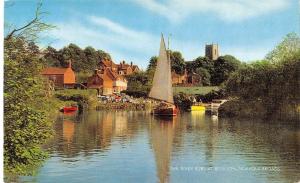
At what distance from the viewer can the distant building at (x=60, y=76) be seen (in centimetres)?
523

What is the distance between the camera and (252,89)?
8.27 meters

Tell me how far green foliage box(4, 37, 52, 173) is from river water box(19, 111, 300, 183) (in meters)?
0.84

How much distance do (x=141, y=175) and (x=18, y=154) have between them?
166cm

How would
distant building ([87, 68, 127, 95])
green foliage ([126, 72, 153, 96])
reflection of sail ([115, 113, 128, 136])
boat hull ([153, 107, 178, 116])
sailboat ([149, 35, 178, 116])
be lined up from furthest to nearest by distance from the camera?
boat hull ([153, 107, 178, 116]), sailboat ([149, 35, 178, 116]), reflection of sail ([115, 113, 128, 136]), green foliage ([126, 72, 153, 96]), distant building ([87, 68, 127, 95])

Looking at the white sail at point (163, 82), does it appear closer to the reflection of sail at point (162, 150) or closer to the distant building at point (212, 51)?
the reflection of sail at point (162, 150)

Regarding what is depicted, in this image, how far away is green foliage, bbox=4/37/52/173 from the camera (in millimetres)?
3809

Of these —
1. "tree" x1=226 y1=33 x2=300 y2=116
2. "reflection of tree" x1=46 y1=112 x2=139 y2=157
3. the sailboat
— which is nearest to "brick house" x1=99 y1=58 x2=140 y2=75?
"reflection of tree" x1=46 y1=112 x2=139 y2=157

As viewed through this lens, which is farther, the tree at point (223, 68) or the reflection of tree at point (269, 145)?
the tree at point (223, 68)

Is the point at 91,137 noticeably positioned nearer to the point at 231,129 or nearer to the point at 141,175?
the point at 231,129

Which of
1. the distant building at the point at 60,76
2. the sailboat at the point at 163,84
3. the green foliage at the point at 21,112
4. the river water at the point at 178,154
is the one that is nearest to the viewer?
the green foliage at the point at 21,112

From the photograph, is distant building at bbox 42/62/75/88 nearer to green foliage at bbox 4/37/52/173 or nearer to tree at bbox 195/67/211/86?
green foliage at bbox 4/37/52/173

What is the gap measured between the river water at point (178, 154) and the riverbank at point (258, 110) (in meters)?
0.16

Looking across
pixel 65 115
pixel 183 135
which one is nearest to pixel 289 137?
pixel 183 135

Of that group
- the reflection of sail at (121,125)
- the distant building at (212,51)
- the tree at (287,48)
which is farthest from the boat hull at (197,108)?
the distant building at (212,51)
